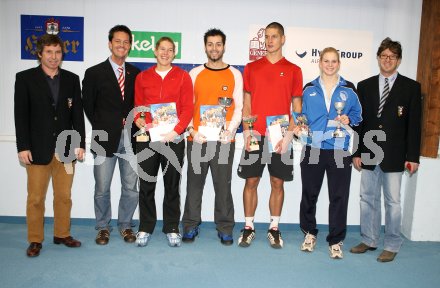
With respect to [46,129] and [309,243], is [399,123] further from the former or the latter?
[46,129]

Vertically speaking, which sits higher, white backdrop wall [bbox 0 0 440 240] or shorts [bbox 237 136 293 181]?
white backdrop wall [bbox 0 0 440 240]

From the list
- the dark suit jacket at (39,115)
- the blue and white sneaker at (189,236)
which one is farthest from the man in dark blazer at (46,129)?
the blue and white sneaker at (189,236)

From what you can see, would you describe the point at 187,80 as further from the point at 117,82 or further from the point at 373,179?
the point at 373,179

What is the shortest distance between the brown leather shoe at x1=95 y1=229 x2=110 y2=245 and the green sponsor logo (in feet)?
6.00

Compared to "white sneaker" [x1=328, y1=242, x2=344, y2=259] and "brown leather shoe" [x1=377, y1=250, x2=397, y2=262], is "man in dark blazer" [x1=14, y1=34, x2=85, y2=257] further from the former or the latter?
"brown leather shoe" [x1=377, y1=250, x2=397, y2=262]

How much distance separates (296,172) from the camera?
443cm

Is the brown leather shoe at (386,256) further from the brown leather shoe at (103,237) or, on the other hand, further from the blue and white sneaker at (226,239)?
the brown leather shoe at (103,237)

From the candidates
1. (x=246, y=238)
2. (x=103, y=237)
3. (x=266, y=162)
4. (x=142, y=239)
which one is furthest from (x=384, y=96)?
(x=103, y=237)

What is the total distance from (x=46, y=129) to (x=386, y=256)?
314 centimetres

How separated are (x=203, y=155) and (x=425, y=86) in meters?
2.38

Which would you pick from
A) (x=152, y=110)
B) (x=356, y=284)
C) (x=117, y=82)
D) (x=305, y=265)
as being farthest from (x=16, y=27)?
(x=356, y=284)

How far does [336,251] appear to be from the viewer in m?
3.61

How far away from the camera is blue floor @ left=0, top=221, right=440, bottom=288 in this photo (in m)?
3.03

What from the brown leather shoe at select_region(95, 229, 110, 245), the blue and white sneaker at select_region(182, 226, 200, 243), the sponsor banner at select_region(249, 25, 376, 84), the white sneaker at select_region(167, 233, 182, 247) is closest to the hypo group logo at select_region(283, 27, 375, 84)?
the sponsor banner at select_region(249, 25, 376, 84)
